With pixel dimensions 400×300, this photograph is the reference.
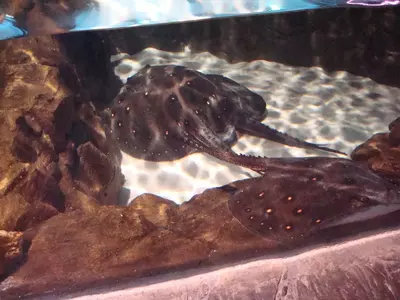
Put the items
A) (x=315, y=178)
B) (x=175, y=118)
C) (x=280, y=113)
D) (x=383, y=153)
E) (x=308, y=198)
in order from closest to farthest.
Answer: (x=308, y=198) < (x=315, y=178) < (x=383, y=153) < (x=175, y=118) < (x=280, y=113)

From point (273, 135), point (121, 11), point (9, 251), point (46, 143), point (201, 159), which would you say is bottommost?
point (201, 159)

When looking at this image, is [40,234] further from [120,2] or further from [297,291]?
[120,2]

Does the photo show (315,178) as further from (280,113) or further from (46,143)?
(280,113)

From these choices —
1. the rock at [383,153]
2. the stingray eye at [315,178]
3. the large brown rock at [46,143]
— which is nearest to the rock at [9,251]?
the large brown rock at [46,143]

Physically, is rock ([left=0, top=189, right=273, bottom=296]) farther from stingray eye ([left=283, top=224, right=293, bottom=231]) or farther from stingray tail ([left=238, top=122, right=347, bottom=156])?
stingray tail ([left=238, top=122, right=347, bottom=156])

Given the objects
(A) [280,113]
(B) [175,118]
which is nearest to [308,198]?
(B) [175,118]

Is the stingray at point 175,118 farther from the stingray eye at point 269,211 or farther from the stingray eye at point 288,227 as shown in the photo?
the stingray eye at point 288,227
